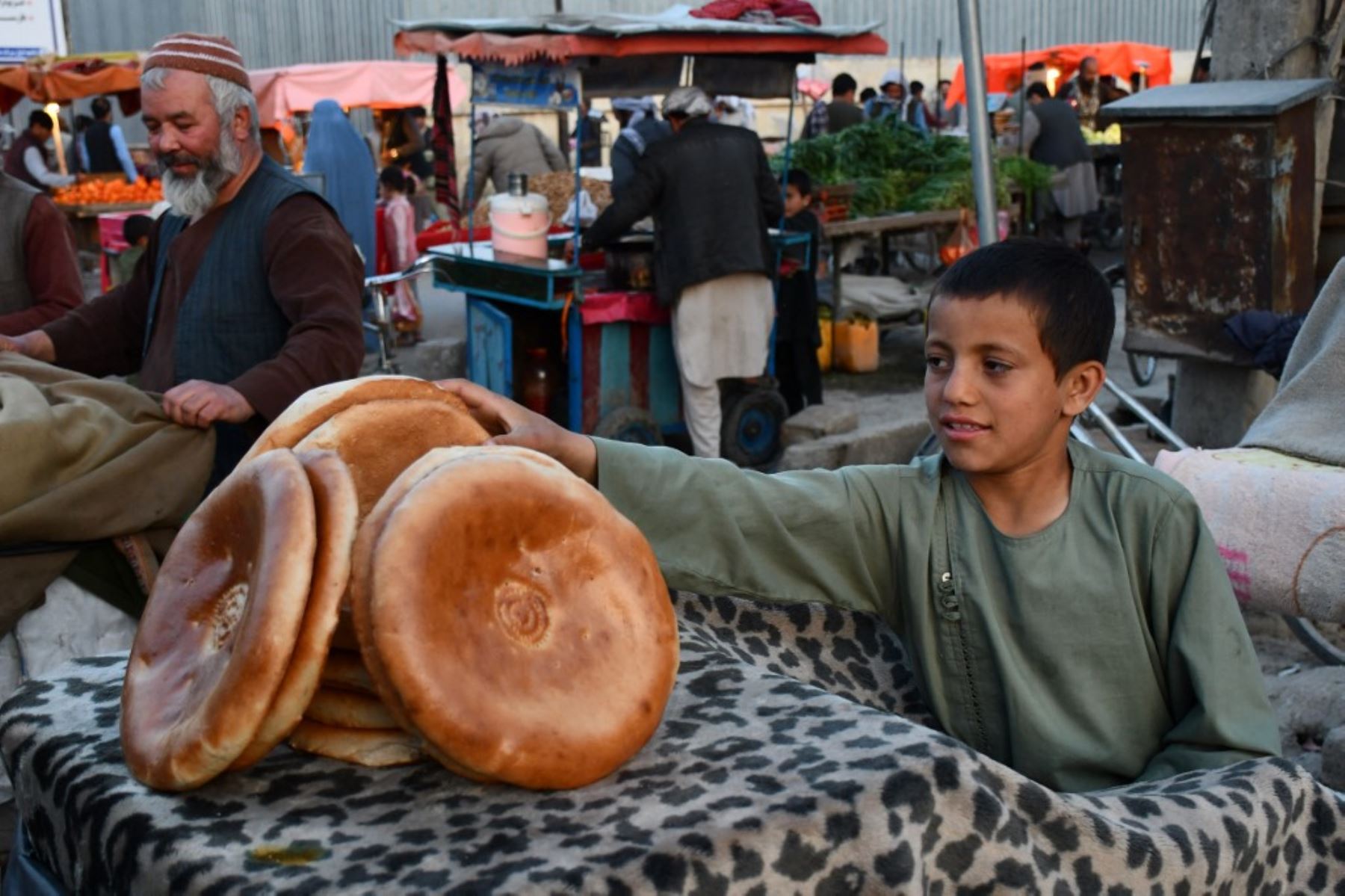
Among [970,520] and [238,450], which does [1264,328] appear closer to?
Answer: [970,520]

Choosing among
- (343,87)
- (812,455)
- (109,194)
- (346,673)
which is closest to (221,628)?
(346,673)

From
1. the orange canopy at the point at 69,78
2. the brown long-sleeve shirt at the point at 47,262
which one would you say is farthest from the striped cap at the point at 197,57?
the orange canopy at the point at 69,78

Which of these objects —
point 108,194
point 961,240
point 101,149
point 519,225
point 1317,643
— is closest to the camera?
point 1317,643

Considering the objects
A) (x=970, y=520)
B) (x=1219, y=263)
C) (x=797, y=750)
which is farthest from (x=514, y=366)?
(x=797, y=750)

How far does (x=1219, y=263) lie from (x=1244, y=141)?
428 millimetres

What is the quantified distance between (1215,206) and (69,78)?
41.5 feet

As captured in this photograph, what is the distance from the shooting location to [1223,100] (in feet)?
16.1

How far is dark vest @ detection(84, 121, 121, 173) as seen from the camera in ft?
50.9

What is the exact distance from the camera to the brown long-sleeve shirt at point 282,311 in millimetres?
2900

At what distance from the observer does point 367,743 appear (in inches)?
62.0

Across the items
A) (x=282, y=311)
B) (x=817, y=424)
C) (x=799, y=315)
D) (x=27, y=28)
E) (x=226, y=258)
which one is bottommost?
(x=817, y=424)

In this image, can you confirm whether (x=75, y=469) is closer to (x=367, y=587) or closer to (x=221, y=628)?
(x=221, y=628)

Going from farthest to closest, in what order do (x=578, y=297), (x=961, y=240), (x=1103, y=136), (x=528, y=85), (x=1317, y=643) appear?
(x=1103, y=136), (x=961, y=240), (x=528, y=85), (x=578, y=297), (x=1317, y=643)

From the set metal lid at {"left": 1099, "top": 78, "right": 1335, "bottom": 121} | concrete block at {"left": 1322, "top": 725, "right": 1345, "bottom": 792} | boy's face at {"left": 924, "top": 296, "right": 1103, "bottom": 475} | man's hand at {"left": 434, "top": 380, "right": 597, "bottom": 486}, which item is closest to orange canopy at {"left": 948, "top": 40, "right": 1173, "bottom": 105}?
metal lid at {"left": 1099, "top": 78, "right": 1335, "bottom": 121}
